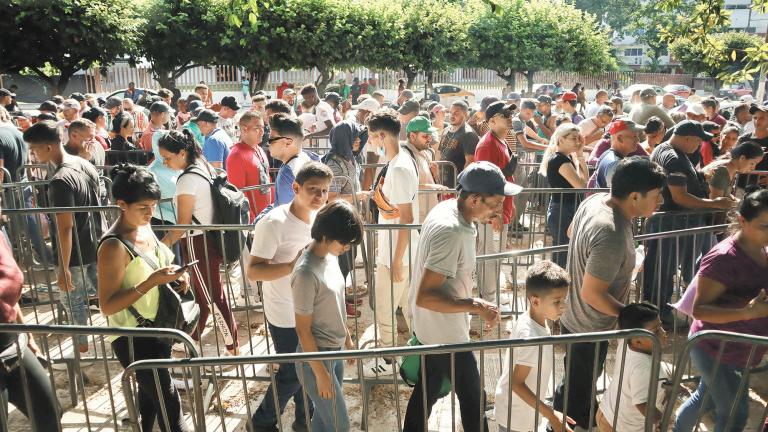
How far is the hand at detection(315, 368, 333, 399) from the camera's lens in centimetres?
331

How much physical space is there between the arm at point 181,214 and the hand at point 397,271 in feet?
5.08

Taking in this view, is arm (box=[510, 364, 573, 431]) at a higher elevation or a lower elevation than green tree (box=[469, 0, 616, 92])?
lower

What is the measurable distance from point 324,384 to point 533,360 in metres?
1.08

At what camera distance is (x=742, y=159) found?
6.21 metres

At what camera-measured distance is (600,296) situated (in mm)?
3486

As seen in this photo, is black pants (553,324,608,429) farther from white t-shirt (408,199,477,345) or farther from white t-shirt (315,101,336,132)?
white t-shirt (315,101,336,132)

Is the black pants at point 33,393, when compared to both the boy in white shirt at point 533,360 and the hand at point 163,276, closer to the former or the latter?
the hand at point 163,276

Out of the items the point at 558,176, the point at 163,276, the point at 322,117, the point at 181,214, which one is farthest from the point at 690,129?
the point at 322,117

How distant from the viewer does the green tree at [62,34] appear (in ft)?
59.5

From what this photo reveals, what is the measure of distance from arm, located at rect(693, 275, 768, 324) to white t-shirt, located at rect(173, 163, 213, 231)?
3.30m

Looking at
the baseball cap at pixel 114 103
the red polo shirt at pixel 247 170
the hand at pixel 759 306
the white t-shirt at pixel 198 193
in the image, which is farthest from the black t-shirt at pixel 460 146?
the baseball cap at pixel 114 103

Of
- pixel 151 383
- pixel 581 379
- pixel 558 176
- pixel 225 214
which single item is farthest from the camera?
pixel 558 176

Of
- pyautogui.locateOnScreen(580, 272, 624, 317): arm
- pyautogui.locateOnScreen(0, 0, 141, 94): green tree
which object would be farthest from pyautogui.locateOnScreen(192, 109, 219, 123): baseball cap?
pyautogui.locateOnScreen(0, 0, 141, 94): green tree

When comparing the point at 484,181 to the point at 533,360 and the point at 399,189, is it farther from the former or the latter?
the point at 399,189
